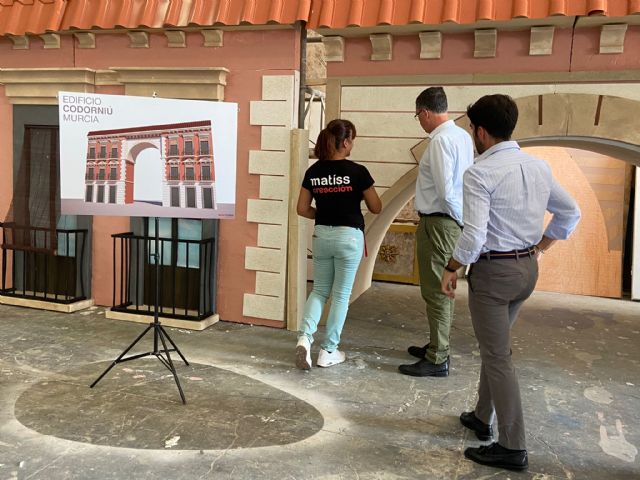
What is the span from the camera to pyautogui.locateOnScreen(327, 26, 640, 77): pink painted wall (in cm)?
434

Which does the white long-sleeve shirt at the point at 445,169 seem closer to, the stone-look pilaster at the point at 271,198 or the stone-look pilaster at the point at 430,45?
the stone-look pilaster at the point at 430,45

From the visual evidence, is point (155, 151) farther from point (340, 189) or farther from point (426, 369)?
point (426, 369)

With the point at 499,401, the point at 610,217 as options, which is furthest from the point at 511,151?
the point at 610,217

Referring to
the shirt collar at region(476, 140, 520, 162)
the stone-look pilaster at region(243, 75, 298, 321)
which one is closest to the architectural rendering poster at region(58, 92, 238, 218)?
the stone-look pilaster at region(243, 75, 298, 321)

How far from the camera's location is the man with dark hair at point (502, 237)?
2.54 m

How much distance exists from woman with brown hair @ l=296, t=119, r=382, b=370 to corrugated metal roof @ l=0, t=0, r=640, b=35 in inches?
47.3

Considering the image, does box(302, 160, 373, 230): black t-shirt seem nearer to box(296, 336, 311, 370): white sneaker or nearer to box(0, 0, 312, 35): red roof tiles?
box(296, 336, 311, 370): white sneaker

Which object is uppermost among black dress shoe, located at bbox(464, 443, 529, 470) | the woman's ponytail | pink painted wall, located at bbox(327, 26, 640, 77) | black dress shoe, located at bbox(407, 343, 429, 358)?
pink painted wall, located at bbox(327, 26, 640, 77)

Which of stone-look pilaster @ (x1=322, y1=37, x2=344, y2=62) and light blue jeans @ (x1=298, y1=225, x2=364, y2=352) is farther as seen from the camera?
stone-look pilaster @ (x1=322, y1=37, x2=344, y2=62)

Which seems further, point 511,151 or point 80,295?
point 80,295

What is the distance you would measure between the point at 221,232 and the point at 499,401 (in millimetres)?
3093

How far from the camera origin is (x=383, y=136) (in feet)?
16.1

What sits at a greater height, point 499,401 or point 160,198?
point 160,198

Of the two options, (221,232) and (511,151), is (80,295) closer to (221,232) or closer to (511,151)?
(221,232)
